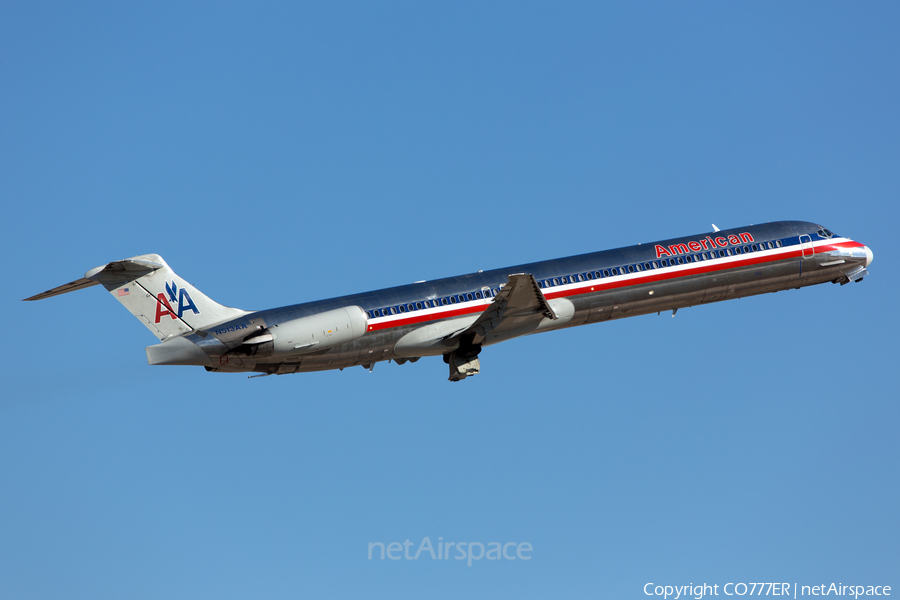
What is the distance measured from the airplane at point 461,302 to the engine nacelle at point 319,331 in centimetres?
3

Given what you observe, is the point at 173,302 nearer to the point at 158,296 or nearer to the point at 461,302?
the point at 158,296

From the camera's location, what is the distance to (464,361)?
43781 millimetres

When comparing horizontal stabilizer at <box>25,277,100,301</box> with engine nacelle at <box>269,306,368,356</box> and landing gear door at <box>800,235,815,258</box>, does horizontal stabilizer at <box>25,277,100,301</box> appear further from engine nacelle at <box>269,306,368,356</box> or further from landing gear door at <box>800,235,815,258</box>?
landing gear door at <box>800,235,815,258</box>

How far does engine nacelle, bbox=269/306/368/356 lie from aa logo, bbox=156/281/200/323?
11.0 feet

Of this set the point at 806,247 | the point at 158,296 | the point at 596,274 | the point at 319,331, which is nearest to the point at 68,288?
the point at 158,296

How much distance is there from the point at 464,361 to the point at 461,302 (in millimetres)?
2402

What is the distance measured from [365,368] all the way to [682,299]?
44.7 ft

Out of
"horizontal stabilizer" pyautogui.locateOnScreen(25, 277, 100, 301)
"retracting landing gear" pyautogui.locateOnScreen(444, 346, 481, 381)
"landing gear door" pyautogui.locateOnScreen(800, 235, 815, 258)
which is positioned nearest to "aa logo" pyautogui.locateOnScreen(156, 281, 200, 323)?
"horizontal stabilizer" pyautogui.locateOnScreen(25, 277, 100, 301)

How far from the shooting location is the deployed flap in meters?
40.9

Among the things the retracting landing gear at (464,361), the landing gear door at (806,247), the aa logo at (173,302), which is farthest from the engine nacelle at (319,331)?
the landing gear door at (806,247)

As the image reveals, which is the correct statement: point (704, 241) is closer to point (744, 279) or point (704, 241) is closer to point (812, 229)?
point (744, 279)

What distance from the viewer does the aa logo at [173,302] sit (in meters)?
40.2

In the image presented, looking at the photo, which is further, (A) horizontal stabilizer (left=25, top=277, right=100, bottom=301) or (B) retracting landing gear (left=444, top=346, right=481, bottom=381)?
(B) retracting landing gear (left=444, top=346, right=481, bottom=381)

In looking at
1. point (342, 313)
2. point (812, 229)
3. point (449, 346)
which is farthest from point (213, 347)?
point (812, 229)
